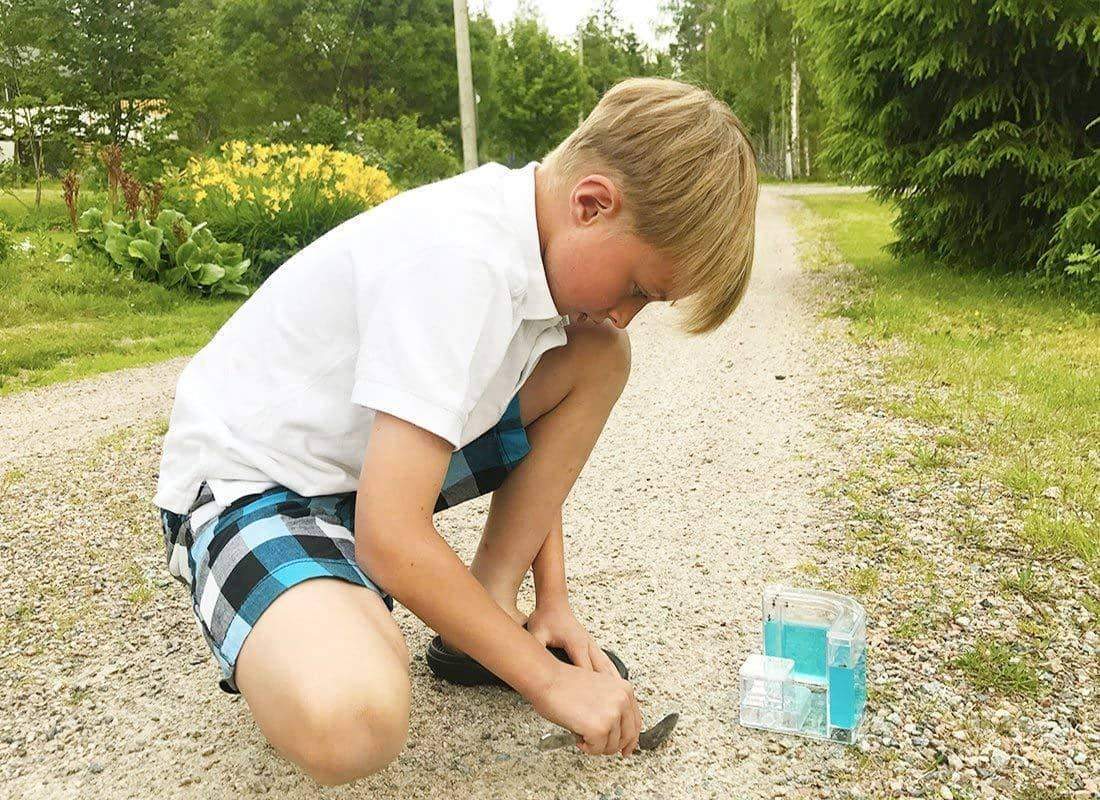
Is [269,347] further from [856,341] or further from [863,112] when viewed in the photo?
[863,112]

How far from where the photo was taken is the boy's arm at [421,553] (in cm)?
168

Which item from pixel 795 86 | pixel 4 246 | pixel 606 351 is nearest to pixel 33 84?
pixel 4 246

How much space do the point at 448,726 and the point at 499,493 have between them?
1.77 ft

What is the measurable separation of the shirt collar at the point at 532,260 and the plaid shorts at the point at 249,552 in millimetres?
551

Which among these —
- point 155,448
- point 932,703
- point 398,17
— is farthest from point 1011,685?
point 398,17

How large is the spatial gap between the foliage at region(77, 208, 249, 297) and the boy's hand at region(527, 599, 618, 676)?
694 centimetres

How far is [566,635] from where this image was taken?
7.61ft

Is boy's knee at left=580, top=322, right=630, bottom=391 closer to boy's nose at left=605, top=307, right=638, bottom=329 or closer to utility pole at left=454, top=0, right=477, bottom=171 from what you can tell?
boy's nose at left=605, top=307, right=638, bottom=329

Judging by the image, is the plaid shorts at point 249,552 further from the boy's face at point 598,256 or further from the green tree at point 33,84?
the green tree at point 33,84

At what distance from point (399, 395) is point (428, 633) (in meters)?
1.32

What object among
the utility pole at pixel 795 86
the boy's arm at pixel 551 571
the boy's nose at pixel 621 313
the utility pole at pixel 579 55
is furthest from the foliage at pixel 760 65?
the boy's nose at pixel 621 313

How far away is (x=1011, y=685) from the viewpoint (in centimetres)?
243

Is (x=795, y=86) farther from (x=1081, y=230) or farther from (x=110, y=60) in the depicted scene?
(x=1081, y=230)

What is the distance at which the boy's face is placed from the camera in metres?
1.88
